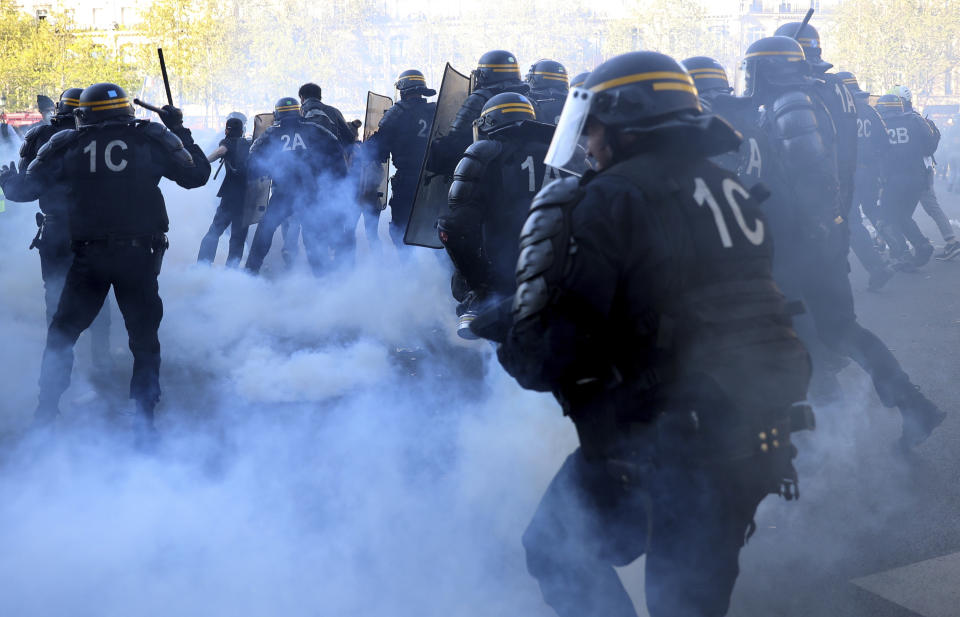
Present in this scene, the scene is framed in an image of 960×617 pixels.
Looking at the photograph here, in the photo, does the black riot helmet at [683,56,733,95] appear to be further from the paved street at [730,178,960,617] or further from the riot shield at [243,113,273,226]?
the riot shield at [243,113,273,226]

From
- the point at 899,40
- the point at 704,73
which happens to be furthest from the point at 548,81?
the point at 899,40

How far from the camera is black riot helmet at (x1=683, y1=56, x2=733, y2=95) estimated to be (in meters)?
5.31

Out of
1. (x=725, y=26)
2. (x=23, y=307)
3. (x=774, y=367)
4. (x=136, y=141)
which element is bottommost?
(x=725, y=26)

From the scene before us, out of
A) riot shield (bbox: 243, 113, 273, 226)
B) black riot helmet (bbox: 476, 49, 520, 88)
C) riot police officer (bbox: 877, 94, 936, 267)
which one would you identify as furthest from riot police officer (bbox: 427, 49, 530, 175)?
riot police officer (bbox: 877, 94, 936, 267)

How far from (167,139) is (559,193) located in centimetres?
315

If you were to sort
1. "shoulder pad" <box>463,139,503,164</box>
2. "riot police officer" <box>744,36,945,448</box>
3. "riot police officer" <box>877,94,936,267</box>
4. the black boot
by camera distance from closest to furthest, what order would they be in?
the black boot < "riot police officer" <box>744,36,945,448</box> < "shoulder pad" <box>463,139,503,164</box> < "riot police officer" <box>877,94,936,267</box>

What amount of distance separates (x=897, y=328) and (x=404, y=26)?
73341 mm

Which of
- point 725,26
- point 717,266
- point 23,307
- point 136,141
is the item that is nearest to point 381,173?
point 23,307

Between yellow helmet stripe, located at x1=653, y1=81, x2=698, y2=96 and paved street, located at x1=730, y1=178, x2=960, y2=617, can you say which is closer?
yellow helmet stripe, located at x1=653, y1=81, x2=698, y2=96

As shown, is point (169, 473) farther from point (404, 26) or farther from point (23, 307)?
point (404, 26)

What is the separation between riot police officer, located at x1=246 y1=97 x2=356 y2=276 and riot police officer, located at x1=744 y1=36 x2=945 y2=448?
4.59 meters

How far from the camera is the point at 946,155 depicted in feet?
79.5

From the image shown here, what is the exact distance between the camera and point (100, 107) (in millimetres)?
4500

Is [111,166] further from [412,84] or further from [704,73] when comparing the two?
[412,84]
